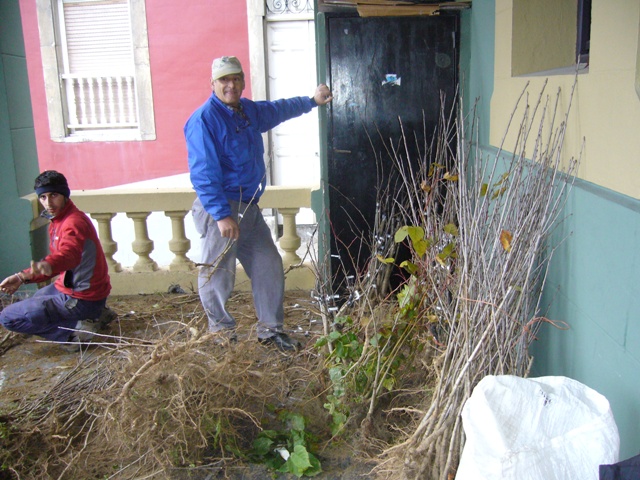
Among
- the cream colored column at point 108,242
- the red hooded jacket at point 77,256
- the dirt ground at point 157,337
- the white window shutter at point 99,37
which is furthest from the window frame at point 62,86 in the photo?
the red hooded jacket at point 77,256

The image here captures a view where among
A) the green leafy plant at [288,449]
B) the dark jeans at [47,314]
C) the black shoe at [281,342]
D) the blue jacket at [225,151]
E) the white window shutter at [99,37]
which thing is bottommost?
the green leafy plant at [288,449]

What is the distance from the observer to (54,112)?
408 inches

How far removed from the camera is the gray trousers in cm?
434

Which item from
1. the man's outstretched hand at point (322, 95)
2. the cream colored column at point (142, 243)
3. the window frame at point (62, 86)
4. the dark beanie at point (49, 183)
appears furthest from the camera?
the window frame at point (62, 86)

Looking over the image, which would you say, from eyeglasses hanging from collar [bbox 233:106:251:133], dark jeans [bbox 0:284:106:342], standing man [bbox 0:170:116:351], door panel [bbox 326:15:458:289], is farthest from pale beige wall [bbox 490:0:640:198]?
dark jeans [bbox 0:284:106:342]

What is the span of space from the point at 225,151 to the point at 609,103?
2.48m

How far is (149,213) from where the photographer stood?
577 centimetres

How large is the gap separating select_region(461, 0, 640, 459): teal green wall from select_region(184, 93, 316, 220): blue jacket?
6.92 ft

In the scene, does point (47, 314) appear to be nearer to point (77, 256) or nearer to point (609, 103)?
point (77, 256)

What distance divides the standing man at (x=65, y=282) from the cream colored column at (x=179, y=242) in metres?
1.07

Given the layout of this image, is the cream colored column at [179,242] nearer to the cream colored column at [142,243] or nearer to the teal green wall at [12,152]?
the cream colored column at [142,243]

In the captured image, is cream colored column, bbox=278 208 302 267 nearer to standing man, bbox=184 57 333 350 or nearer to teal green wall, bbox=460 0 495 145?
standing man, bbox=184 57 333 350

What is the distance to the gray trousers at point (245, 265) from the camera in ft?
14.2

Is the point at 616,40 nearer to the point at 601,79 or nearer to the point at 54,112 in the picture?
the point at 601,79
